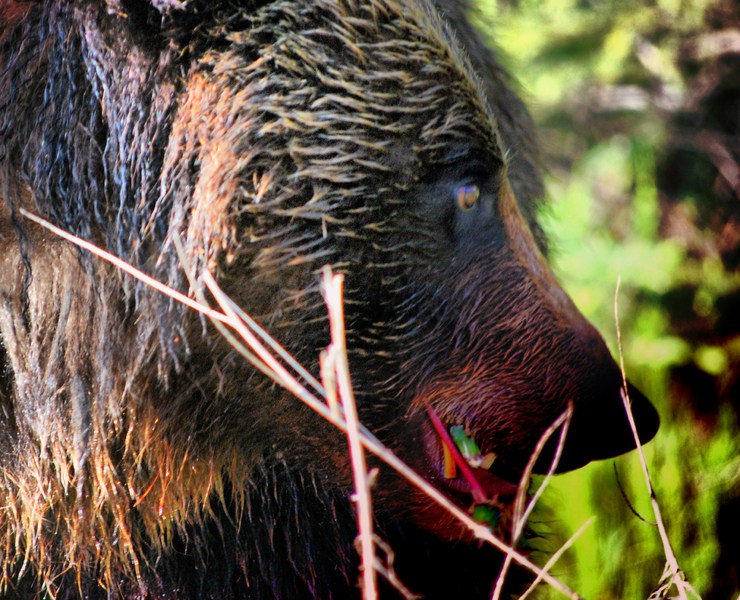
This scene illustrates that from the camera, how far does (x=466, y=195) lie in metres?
2.16

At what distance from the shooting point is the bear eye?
2.15m

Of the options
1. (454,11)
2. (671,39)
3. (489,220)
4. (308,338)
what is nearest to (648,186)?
(671,39)

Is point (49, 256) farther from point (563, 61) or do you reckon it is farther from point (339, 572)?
point (563, 61)

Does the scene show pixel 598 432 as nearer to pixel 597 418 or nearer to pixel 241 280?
pixel 597 418

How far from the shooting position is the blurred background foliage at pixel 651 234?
338cm

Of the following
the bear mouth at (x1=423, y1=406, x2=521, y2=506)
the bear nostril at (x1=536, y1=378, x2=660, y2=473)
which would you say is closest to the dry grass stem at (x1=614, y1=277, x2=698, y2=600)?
the bear nostril at (x1=536, y1=378, x2=660, y2=473)

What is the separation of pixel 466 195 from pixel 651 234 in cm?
313

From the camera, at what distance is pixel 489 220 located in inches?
87.5

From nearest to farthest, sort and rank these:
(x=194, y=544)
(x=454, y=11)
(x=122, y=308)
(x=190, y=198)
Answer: (x=190, y=198), (x=122, y=308), (x=194, y=544), (x=454, y=11)

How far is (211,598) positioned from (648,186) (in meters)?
3.79

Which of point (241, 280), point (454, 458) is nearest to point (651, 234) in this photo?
point (454, 458)

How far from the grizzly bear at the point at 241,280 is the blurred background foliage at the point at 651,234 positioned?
1.00m

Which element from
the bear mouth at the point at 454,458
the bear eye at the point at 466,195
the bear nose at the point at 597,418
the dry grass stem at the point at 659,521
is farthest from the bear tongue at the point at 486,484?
the bear eye at the point at 466,195

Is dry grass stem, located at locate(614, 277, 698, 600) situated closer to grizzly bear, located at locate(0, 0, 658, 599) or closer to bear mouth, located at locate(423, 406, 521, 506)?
grizzly bear, located at locate(0, 0, 658, 599)
